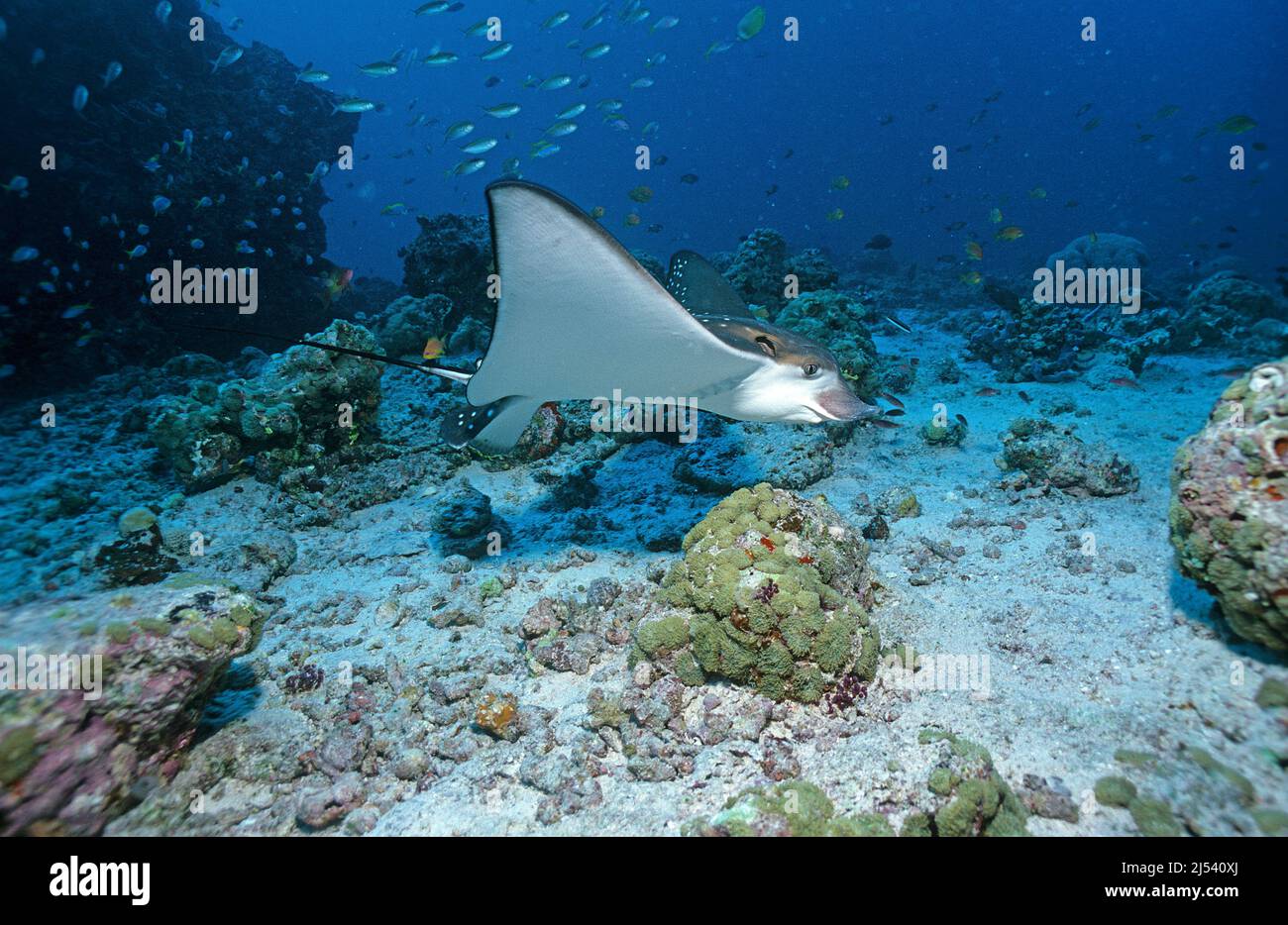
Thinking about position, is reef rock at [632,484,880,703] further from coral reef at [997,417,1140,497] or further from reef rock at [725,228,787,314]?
reef rock at [725,228,787,314]

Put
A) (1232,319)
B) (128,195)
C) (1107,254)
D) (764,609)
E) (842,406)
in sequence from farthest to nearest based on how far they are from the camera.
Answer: (1107,254)
(128,195)
(1232,319)
(842,406)
(764,609)

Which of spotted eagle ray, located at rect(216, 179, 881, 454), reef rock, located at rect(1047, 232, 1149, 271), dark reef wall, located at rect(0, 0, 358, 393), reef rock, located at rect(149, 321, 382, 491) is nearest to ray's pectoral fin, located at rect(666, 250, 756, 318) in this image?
spotted eagle ray, located at rect(216, 179, 881, 454)

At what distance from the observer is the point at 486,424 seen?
4.16 meters

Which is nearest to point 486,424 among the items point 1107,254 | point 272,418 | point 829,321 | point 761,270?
point 272,418

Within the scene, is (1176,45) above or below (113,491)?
above

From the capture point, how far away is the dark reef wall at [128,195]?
1032 centimetres

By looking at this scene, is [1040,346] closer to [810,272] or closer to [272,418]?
[810,272]

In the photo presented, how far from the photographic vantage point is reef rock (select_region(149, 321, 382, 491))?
5.96 meters

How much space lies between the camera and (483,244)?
11.5m

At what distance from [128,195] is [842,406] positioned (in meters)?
15.9

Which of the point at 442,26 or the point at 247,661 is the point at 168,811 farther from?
the point at 442,26

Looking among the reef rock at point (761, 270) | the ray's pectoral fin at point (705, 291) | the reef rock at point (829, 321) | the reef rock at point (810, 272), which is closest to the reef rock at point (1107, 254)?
the reef rock at point (810, 272)
